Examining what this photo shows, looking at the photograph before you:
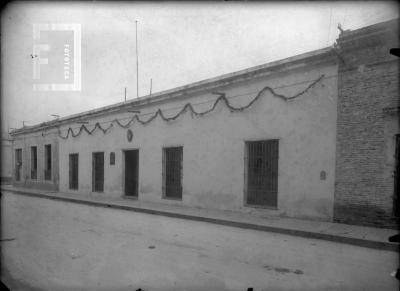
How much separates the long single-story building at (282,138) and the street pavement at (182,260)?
6.27 feet

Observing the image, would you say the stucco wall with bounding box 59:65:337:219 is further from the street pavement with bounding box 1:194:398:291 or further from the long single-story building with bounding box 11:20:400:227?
the street pavement with bounding box 1:194:398:291

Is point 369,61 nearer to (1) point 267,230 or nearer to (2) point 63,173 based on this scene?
(1) point 267,230

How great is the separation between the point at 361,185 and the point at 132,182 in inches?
428

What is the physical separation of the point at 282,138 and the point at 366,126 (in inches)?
91.8

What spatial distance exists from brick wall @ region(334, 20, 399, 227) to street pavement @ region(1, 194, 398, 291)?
1.70 m

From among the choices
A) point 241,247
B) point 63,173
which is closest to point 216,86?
point 241,247

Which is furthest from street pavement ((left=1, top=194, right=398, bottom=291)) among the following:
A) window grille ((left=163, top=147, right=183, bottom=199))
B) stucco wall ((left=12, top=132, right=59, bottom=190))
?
stucco wall ((left=12, top=132, right=59, bottom=190))

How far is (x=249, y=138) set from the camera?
10.4 meters

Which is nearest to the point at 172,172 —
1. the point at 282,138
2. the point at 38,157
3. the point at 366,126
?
the point at 282,138

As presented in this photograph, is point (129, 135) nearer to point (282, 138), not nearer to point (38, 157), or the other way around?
point (282, 138)

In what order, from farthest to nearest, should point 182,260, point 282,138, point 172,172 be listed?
point 172,172, point 282,138, point 182,260

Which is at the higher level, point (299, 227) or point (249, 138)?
point (249, 138)

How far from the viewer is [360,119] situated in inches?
312

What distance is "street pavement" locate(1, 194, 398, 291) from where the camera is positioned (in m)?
4.27
